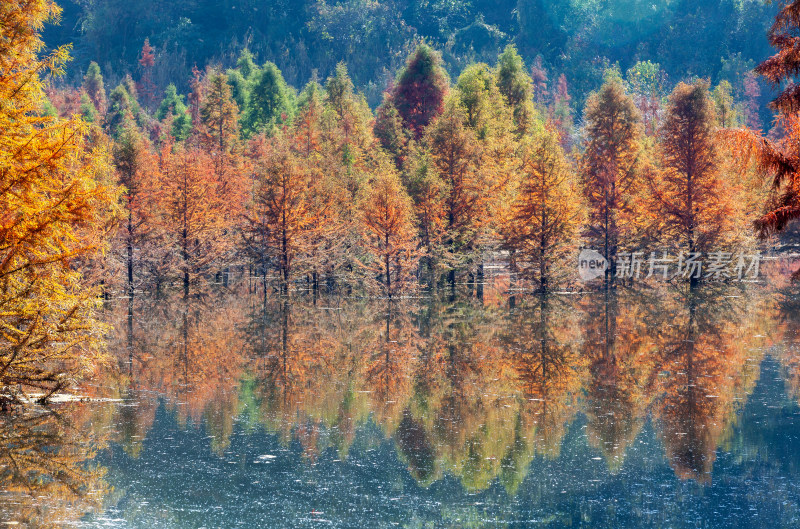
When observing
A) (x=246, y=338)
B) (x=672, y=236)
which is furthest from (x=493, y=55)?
(x=246, y=338)

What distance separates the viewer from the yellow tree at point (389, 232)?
1737 inches

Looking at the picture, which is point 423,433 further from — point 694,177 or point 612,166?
point 612,166


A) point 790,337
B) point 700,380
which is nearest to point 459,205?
point 790,337

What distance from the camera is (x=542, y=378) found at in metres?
21.7

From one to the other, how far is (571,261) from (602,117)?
410 inches

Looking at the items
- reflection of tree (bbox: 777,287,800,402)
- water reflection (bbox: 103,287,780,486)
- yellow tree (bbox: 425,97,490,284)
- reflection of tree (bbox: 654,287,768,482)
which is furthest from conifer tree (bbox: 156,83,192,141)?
reflection of tree (bbox: 654,287,768,482)

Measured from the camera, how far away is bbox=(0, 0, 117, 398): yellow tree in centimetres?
1580

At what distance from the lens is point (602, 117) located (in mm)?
53031

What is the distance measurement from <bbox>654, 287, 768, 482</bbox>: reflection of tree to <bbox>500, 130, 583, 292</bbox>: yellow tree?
1040cm

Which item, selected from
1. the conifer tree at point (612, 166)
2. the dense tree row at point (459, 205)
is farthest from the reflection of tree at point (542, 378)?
the conifer tree at point (612, 166)

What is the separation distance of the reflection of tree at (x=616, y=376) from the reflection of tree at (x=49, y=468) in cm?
843

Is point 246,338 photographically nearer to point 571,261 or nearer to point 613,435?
point 613,435

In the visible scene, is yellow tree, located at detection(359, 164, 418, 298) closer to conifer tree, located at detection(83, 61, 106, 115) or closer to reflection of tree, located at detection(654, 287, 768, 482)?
reflection of tree, located at detection(654, 287, 768, 482)

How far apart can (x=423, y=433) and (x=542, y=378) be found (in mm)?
6277
